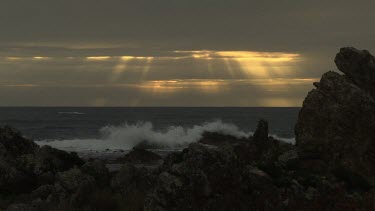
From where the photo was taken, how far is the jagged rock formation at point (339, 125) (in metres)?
24.8

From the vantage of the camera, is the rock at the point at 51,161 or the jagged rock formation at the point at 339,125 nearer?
the rock at the point at 51,161

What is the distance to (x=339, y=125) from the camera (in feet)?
84.1

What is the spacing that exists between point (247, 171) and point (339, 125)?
11.8 meters

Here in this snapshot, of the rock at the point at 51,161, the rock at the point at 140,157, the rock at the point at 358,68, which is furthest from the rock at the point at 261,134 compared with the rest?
the rock at the point at 140,157

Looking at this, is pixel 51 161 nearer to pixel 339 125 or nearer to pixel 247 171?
pixel 247 171

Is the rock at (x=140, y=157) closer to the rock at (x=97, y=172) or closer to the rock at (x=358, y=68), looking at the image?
the rock at (x=358, y=68)

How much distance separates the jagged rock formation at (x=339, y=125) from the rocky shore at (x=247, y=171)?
1.9 inches

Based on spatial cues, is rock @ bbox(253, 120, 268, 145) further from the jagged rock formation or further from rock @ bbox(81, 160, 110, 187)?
rock @ bbox(81, 160, 110, 187)

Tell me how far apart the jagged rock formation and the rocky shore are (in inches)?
1.9

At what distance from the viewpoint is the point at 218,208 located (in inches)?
364

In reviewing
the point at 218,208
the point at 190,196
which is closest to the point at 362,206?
the point at 218,208

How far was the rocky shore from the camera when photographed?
1121 centimetres

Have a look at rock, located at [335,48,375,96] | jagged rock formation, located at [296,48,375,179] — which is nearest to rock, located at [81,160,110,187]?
jagged rock formation, located at [296,48,375,179]

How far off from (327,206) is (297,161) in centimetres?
1569
